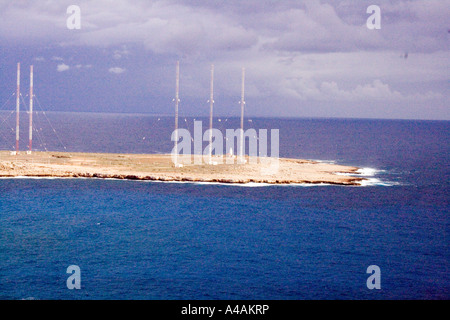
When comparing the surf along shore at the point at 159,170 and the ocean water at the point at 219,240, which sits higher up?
the surf along shore at the point at 159,170

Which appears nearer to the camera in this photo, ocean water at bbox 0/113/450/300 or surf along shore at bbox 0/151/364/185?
ocean water at bbox 0/113/450/300

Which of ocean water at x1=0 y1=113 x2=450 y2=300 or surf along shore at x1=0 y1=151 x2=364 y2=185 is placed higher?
surf along shore at x1=0 y1=151 x2=364 y2=185

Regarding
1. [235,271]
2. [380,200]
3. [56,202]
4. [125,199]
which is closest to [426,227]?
[380,200]

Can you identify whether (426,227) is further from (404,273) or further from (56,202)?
(56,202)

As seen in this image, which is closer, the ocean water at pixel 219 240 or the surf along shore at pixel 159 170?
the ocean water at pixel 219 240
